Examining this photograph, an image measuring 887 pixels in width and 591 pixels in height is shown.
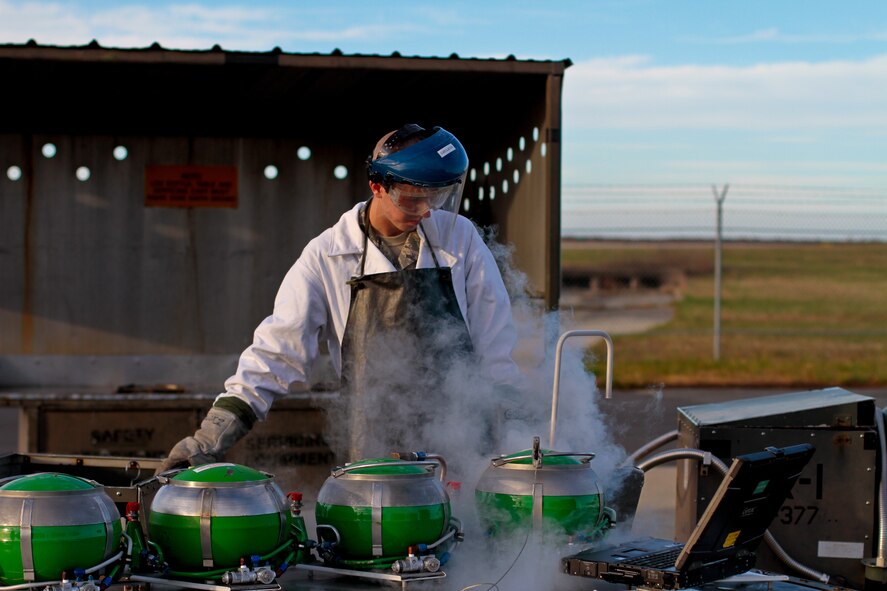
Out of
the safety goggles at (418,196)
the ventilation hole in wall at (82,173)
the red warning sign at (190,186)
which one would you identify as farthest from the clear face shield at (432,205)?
the ventilation hole in wall at (82,173)

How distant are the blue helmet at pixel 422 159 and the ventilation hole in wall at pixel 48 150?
3896 mm

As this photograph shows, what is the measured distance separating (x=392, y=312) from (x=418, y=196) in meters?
0.42

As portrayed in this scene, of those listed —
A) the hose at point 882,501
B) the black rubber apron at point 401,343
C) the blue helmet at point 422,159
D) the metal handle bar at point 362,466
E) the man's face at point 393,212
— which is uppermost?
the blue helmet at point 422,159

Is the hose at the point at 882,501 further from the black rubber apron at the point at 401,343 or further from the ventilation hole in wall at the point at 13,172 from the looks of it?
the ventilation hole in wall at the point at 13,172

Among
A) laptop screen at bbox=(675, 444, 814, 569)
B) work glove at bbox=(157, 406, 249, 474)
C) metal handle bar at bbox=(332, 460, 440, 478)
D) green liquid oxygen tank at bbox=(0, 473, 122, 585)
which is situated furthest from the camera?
work glove at bbox=(157, 406, 249, 474)

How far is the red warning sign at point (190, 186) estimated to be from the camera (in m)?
6.14

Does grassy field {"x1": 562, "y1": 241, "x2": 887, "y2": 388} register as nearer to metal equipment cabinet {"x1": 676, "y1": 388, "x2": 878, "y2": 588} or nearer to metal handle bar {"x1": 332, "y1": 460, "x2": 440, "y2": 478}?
metal equipment cabinet {"x1": 676, "y1": 388, "x2": 878, "y2": 588}

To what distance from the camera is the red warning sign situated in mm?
6137

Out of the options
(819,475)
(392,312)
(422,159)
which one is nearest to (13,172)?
(392,312)

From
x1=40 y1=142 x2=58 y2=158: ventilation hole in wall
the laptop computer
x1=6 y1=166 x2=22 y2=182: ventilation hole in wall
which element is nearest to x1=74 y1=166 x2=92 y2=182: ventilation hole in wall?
x1=40 y1=142 x2=58 y2=158: ventilation hole in wall

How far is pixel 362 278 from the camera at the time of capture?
3045mm

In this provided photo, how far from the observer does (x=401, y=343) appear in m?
3.07

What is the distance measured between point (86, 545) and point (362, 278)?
1.31m

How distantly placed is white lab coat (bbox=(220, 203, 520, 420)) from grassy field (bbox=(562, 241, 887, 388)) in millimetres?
4376
